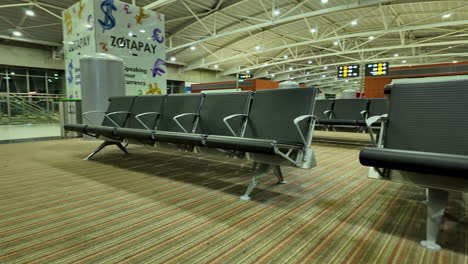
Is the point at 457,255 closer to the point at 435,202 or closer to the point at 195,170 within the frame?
the point at 435,202

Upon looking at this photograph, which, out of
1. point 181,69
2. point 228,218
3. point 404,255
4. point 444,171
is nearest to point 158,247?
point 228,218

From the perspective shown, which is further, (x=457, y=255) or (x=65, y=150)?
(x=65, y=150)

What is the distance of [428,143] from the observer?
142 cm

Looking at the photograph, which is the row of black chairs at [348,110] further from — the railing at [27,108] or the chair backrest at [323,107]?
the railing at [27,108]

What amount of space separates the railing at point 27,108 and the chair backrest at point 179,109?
22.3 ft

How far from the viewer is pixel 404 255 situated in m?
1.14

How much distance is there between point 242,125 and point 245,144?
0.60m

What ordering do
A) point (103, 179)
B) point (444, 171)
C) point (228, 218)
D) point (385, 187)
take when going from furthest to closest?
point (103, 179) < point (385, 187) < point (228, 218) < point (444, 171)

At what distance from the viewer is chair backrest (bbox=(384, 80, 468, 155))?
134cm

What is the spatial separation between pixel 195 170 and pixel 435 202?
6.67 feet

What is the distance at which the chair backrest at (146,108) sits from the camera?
306 centimetres

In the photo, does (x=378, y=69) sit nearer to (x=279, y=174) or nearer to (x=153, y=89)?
(x=153, y=89)

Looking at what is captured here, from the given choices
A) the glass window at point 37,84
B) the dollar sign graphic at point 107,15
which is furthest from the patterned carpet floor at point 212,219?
the glass window at point 37,84

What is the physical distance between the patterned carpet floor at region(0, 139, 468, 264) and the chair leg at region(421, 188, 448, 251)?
5 cm
